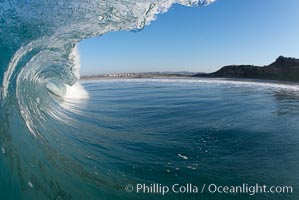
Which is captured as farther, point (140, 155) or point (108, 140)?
point (108, 140)

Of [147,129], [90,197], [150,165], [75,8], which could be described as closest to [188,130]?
[147,129]

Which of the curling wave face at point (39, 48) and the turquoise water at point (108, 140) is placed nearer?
the turquoise water at point (108, 140)

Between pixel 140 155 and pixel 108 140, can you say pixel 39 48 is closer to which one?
pixel 108 140

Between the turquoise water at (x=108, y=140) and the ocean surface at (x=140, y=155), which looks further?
the turquoise water at (x=108, y=140)

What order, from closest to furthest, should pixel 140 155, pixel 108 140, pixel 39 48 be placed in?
pixel 140 155, pixel 108 140, pixel 39 48

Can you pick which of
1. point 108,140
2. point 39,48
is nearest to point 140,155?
point 108,140

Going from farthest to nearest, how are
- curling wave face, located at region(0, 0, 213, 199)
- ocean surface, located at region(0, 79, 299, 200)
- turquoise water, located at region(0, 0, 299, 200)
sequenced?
curling wave face, located at region(0, 0, 213, 199) < turquoise water, located at region(0, 0, 299, 200) < ocean surface, located at region(0, 79, 299, 200)

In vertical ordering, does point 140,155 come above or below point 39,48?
below

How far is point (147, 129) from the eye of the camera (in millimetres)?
5758

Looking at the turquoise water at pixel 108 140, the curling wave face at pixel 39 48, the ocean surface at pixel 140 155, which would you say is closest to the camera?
the ocean surface at pixel 140 155

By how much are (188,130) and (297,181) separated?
100 inches

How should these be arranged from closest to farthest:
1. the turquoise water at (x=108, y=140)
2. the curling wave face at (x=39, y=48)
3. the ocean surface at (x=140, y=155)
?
1. the ocean surface at (x=140, y=155)
2. the turquoise water at (x=108, y=140)
3. the curling wave face at (x=39, y=48)

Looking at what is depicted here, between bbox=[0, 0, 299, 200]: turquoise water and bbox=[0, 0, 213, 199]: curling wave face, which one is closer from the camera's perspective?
bbox=[0, 0, 299, 200]: turquoise water

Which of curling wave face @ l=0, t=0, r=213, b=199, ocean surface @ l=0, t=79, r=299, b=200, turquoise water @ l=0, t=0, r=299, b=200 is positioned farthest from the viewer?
curling wave face @ l=0, t=0, r=213, b=199
